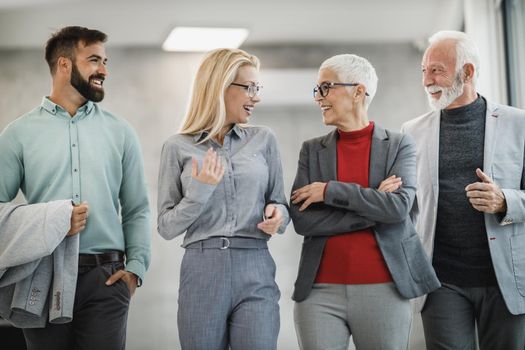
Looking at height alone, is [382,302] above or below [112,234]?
below

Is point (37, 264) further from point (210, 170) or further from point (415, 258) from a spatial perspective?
point (415, 258)

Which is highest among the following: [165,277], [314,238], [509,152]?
[509,152]

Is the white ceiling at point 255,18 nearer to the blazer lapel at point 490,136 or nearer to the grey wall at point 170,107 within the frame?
the grey wall at point 170,107

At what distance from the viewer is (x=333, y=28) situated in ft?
16.7

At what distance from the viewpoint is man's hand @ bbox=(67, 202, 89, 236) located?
2.44 m

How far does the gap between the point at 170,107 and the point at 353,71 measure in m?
2.92

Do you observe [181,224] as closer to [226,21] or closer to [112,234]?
[112,234]

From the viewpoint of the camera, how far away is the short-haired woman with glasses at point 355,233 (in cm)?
233

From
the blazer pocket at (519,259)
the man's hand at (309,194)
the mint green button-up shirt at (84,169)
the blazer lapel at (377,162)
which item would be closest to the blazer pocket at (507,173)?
the blazer pocket at (519,259)

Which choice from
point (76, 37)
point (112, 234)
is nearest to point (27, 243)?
point (112, 234)

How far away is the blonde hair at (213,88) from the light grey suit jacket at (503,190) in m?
0.74

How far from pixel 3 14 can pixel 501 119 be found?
362 cm

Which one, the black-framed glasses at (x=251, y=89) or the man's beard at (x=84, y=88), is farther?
the man's beard at (x=84, y=88)

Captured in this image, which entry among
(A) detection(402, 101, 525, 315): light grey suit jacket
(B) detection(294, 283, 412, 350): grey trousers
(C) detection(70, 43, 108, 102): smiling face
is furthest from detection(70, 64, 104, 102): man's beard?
(A) detection(402, 101, 525, 315): light grey suit jacket
